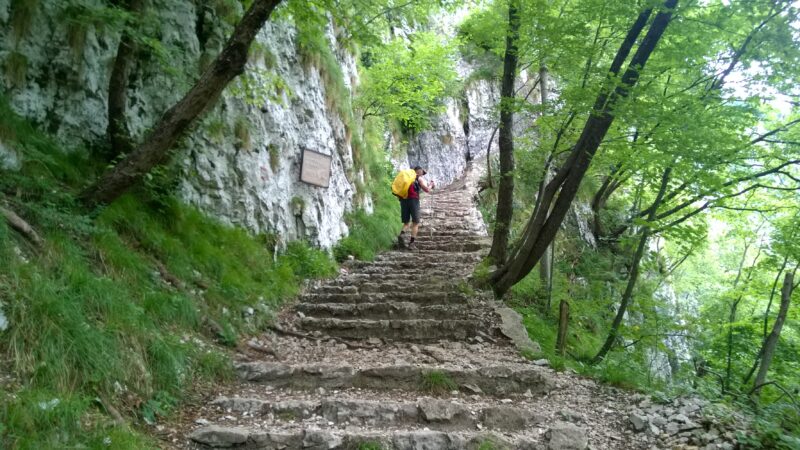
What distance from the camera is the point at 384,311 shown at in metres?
6.37

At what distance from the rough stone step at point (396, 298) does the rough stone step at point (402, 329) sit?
2.39ft

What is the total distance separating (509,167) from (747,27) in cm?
410

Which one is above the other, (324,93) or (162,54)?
(324,93)

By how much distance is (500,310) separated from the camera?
6.43 m

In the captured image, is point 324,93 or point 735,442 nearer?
point 735,442

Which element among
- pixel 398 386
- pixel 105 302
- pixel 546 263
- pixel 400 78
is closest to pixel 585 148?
pixel 398 386

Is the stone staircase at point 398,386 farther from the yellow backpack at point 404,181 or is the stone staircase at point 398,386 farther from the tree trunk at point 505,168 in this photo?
the yellow backpack at point 404,181

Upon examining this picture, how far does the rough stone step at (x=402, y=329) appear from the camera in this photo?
19.3ft

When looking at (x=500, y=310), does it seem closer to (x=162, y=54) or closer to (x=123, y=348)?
(x=123, y=348)

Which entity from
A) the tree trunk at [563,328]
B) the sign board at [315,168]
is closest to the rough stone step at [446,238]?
the sign board at [315,168]

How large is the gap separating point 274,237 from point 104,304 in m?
3.83

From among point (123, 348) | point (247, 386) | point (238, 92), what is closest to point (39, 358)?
point (123, 348)

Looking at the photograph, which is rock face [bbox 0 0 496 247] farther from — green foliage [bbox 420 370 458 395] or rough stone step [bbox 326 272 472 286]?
green foliage [bbox 420 370 458 395]

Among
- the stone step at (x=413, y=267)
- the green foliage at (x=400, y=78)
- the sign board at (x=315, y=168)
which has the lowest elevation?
the stone step at (x=413, y=267)
